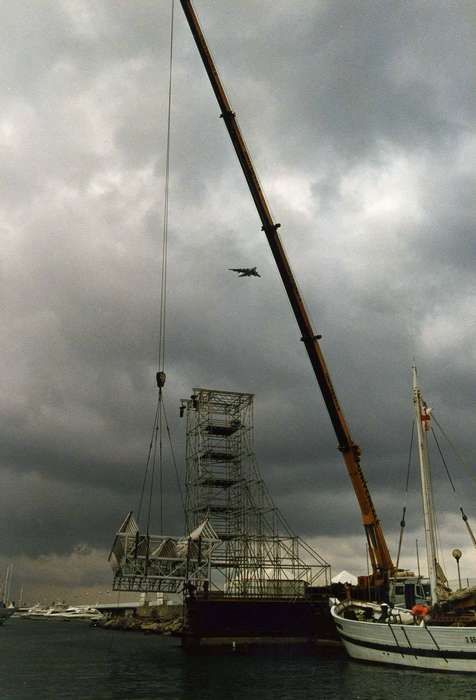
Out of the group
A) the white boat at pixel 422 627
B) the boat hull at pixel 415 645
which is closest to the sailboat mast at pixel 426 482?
the white boat at pixel 422 627

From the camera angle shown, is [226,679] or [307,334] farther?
[307,334]

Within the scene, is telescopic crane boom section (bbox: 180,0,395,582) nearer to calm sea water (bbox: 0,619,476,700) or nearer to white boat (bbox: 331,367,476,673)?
white boat (bbox: 331,367,476,673)

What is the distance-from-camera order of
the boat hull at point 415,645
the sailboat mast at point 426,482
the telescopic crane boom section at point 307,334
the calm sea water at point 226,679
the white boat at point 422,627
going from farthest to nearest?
the telescopic crane boom section at point 307,334, the sailboat mast at point 426,482, the white boat at point 422,627, the boat hull at point 415,645, the calm sea water at point 226,679

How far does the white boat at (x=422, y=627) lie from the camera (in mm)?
41281

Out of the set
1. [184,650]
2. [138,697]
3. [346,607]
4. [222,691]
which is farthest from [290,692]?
[184,650]

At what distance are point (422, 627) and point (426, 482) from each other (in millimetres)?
10851

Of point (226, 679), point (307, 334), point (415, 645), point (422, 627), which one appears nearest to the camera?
point (422, 627)

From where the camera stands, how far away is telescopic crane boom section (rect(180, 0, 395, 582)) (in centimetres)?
5484

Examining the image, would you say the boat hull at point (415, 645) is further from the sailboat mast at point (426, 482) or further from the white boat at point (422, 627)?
the sailboat mast at point (426, 482)

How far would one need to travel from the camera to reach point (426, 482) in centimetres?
4928

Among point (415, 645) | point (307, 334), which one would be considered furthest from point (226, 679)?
point (307, 334)

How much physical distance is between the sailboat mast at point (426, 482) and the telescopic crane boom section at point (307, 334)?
22.3 feet

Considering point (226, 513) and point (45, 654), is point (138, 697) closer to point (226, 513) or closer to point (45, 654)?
point (45, 654)

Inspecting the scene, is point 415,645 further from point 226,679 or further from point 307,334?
point 307,334
